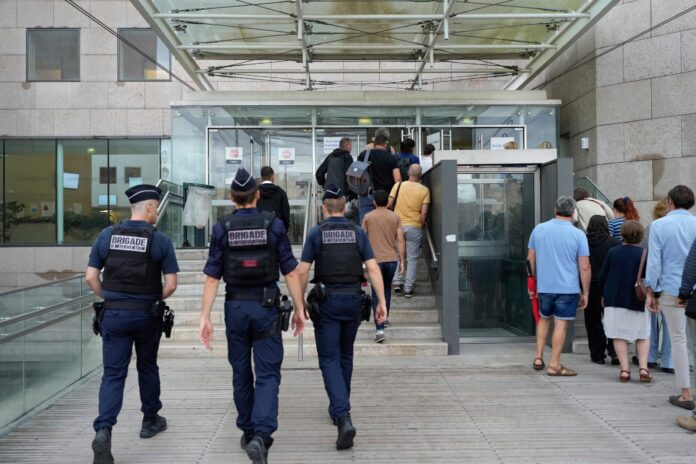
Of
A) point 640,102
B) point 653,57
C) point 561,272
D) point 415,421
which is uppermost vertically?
point 653,57

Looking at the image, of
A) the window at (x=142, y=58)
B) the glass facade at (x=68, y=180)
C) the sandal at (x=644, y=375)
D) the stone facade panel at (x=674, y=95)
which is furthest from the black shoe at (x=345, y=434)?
the window at (x=142, y=58)

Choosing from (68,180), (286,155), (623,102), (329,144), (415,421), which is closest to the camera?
(415,421)

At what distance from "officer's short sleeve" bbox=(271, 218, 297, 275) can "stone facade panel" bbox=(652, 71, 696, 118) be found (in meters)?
10.1

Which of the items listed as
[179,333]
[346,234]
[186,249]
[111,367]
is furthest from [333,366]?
[186,249]

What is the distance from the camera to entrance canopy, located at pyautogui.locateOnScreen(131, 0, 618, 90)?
39.1ft

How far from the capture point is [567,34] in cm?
1303

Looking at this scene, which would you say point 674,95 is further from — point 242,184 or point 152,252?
point 152,252

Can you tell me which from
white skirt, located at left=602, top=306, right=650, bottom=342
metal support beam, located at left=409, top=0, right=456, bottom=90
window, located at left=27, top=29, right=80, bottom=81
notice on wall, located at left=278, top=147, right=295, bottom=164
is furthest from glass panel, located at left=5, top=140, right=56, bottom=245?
white skirt, located at left=602, top=306, right=650, bottom=342

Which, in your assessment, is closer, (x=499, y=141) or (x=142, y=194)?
(x=142, y=194)

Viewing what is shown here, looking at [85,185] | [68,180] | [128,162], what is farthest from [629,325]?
[68,180]

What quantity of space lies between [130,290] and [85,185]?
15733 mm

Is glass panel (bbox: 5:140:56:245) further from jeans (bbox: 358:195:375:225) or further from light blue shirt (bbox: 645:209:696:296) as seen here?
light blue shirt (bbox: 645:209:696:296)

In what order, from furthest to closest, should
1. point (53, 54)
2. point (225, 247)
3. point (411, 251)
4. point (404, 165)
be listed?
point (53, 54)
point (404, 165)
point (411, 251)
point (225, 247)

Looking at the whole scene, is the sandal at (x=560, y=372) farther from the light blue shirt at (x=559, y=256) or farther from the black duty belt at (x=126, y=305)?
the black duty belt at (x=126, y=305)
